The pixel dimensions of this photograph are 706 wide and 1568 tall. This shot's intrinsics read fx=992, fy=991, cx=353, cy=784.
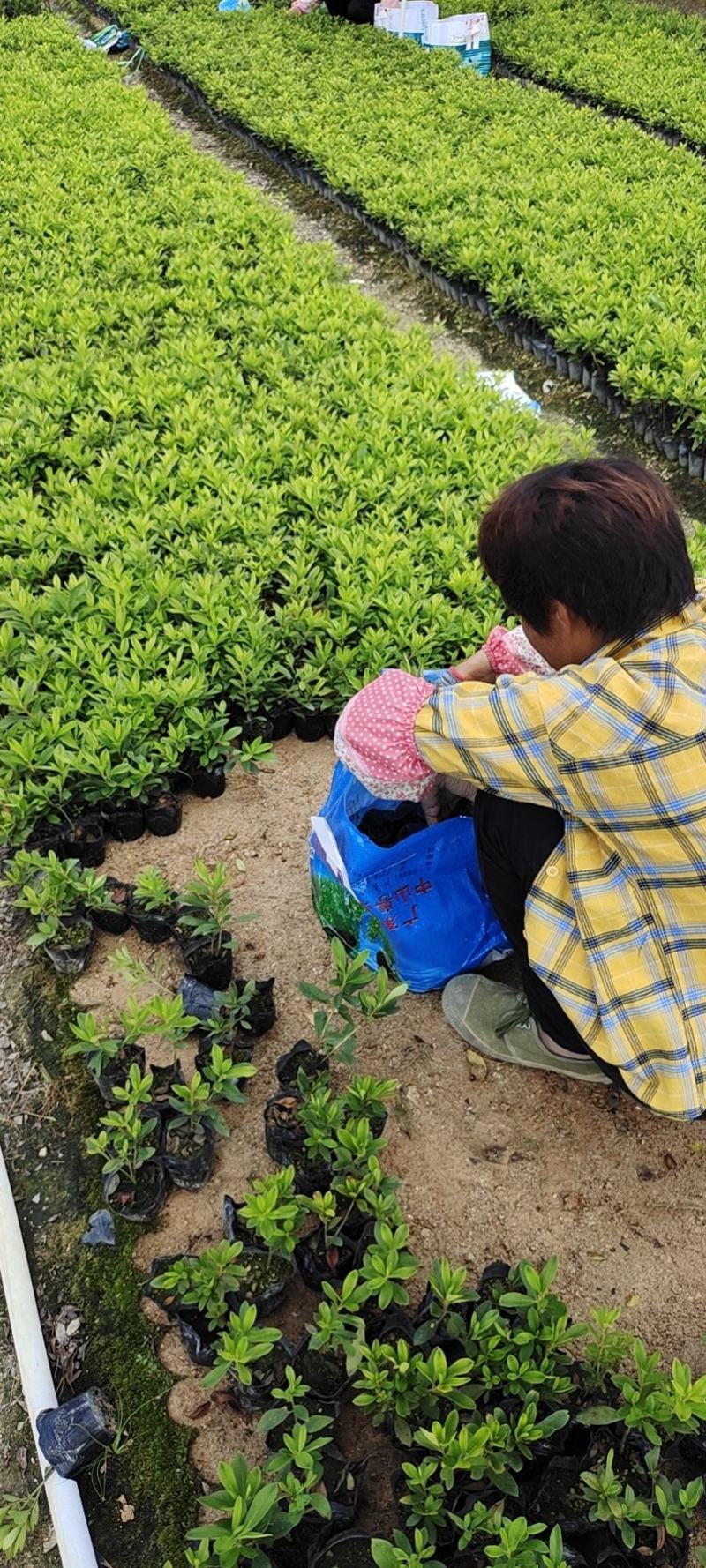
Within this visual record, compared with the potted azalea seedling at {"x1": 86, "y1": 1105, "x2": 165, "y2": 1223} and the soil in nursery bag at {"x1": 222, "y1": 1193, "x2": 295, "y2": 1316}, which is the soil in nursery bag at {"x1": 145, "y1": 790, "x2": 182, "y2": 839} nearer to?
the potted azalea seedling at {"x1": 86, "y1": 1105, "x2": 165, "y2": 1223}

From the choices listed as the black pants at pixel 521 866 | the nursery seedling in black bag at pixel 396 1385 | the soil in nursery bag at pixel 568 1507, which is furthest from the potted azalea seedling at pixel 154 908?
the soil in nursery bag at pixel 568 1507

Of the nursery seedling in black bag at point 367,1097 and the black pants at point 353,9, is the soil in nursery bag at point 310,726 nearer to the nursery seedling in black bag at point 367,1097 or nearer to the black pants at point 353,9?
the nursery seedling in black bag at point 367,1097

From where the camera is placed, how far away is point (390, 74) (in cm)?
1122

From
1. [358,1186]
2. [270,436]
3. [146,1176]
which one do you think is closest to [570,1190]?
[358,1186]

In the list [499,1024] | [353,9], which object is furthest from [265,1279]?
[353,9]

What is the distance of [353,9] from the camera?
1358 cm

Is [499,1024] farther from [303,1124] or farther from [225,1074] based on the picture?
[225,1074]

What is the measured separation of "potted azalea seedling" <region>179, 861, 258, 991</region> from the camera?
2957mm

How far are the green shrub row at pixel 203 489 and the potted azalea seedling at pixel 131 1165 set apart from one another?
48.2 inches

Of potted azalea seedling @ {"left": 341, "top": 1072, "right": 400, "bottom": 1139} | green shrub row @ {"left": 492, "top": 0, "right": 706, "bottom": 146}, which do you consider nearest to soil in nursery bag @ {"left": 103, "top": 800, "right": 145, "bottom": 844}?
potted azalea seedling @ {"left": 341, "top": 1072, "right": 400, "bottom": 1139}

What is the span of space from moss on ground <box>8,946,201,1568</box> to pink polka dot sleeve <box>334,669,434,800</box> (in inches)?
51.5

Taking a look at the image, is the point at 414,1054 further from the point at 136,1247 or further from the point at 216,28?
the point at 216,28

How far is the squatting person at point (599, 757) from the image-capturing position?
6.40 feet

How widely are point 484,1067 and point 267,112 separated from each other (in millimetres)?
11281
